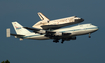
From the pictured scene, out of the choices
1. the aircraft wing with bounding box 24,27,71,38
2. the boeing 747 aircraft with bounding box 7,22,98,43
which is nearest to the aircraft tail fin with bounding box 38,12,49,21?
the aircraft wing with bounding box 24,27,71,38

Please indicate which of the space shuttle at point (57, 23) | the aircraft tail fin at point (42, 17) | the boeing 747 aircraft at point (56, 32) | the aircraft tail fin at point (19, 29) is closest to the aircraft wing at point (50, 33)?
the boeing 747 aircraft at point (56, 32)

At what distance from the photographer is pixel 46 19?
110 m

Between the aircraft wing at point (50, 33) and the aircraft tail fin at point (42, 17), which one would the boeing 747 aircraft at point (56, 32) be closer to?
the aircraft wing at point (50, 33)

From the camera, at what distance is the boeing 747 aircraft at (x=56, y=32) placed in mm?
104875

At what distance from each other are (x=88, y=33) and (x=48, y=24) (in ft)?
53.3

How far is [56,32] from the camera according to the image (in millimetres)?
108500

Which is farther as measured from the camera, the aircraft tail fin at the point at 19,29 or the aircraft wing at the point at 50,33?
the aircraft tail fin at the point at 19,29

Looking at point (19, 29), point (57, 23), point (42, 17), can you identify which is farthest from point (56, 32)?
point (19, 29)

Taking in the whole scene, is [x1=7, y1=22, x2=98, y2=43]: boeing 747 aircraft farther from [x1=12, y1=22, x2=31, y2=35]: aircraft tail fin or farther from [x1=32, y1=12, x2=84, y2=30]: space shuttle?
[x1=32, y1=12, x2=84, y2=30]: space shuttle

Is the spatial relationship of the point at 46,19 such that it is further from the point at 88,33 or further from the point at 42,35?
the point at 88,33

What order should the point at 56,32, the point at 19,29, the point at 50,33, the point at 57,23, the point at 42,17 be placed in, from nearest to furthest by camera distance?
the point at 57,23 < the point at 56,32 < the point at 50,33 < the point at 42,17 < the point at 19,29

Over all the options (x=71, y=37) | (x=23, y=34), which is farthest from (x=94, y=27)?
(x=23, y=34)

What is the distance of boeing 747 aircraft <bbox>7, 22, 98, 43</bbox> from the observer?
104875mm

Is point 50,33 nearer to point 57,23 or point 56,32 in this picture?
point 56,32
